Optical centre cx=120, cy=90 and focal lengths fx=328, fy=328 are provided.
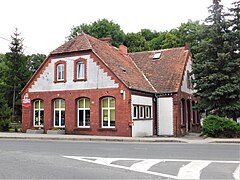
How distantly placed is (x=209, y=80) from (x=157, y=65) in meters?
7.63

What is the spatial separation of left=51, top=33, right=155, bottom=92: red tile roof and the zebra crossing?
43.3 ft

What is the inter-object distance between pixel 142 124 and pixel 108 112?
294 centimetres

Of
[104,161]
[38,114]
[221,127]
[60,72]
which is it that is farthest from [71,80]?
[104,161]

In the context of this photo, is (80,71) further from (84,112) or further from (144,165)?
→ (144,165)

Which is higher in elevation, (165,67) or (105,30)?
(105,30)

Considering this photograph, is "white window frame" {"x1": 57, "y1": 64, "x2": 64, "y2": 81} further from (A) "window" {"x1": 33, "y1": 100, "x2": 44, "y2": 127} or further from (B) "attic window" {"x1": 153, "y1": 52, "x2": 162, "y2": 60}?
(B) "attic window" {"x1": 153, "y1": 52, "x2": 162, "y2": 60}

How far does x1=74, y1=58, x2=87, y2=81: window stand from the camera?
27.4 meters

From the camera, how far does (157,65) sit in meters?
32.2

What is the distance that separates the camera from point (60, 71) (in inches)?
1133

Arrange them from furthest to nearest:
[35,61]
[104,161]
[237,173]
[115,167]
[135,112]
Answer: [35,61] < [135,112] < [104,161] < [115,167] < [237,173]

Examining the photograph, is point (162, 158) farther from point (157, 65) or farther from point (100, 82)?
point (157, 65)

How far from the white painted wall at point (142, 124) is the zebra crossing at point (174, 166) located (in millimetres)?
12861

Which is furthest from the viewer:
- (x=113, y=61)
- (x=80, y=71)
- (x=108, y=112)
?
(x=113, y=61)

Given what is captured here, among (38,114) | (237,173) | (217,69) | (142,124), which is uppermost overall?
(217,69)
